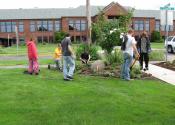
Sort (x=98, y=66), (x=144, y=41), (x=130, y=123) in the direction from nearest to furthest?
(x=130, y=123) → (x=98, y=66) → (x=144, y=41)

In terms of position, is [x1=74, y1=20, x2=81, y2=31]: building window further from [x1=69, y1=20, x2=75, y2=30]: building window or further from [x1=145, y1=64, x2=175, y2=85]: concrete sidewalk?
[x1=145, y1=64, x2=175, y2=85]: concrete sidewalk

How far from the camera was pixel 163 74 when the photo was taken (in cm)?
1870

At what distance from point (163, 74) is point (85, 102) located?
7908 mm

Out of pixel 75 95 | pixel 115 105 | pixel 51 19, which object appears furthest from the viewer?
pixel 51 19

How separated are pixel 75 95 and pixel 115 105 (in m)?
1.83

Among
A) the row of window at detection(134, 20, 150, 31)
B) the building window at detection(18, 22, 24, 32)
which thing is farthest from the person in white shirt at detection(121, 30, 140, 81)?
the building window at detection(18, 22, 24, 32)

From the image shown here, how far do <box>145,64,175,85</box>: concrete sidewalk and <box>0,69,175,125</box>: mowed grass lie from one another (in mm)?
992

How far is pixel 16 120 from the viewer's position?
9484 mm

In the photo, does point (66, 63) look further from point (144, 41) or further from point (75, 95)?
point (144, 41)

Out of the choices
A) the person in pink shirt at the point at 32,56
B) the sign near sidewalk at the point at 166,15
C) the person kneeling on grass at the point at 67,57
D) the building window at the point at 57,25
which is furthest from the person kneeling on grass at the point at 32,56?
the building window at the point at 57,25

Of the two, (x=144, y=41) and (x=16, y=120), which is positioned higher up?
(x=144, y=41)

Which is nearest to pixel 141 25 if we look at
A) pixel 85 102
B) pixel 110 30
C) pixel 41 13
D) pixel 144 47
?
pixel 41 13

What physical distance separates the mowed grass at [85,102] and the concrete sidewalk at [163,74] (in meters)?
0.99

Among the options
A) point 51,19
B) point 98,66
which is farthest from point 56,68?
point 51,19
